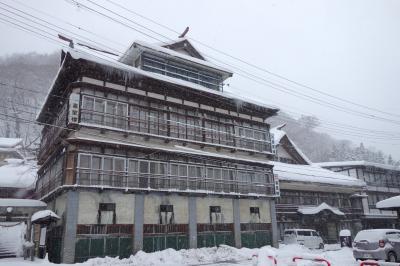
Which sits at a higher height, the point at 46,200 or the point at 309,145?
the point at 309,145

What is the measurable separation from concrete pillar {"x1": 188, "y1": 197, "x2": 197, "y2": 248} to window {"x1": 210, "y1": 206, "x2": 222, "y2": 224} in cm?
176

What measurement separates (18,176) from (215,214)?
23.7m

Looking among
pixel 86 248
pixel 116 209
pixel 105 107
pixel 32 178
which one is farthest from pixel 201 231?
pixel 32 178

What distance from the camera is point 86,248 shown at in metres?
19.6

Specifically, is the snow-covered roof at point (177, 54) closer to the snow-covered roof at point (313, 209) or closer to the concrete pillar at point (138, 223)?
the concrete pillar at point (138, 223)

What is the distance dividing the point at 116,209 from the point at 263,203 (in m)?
13.9

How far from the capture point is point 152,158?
23.9 meters

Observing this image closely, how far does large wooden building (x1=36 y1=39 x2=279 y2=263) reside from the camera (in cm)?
2078

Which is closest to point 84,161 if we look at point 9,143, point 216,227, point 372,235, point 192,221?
point 192,221

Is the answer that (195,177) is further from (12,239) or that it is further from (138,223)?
(12,239)

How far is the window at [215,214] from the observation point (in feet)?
85.4

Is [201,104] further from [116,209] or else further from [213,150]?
[116,209]

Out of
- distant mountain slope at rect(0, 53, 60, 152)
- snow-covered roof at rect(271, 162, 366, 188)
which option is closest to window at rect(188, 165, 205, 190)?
snow-covered roof at rect(271, 162, 366, 188)

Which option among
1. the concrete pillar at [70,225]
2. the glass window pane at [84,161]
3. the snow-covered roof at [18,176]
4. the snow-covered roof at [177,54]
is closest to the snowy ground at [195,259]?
the concrete pillar at [70,225]
